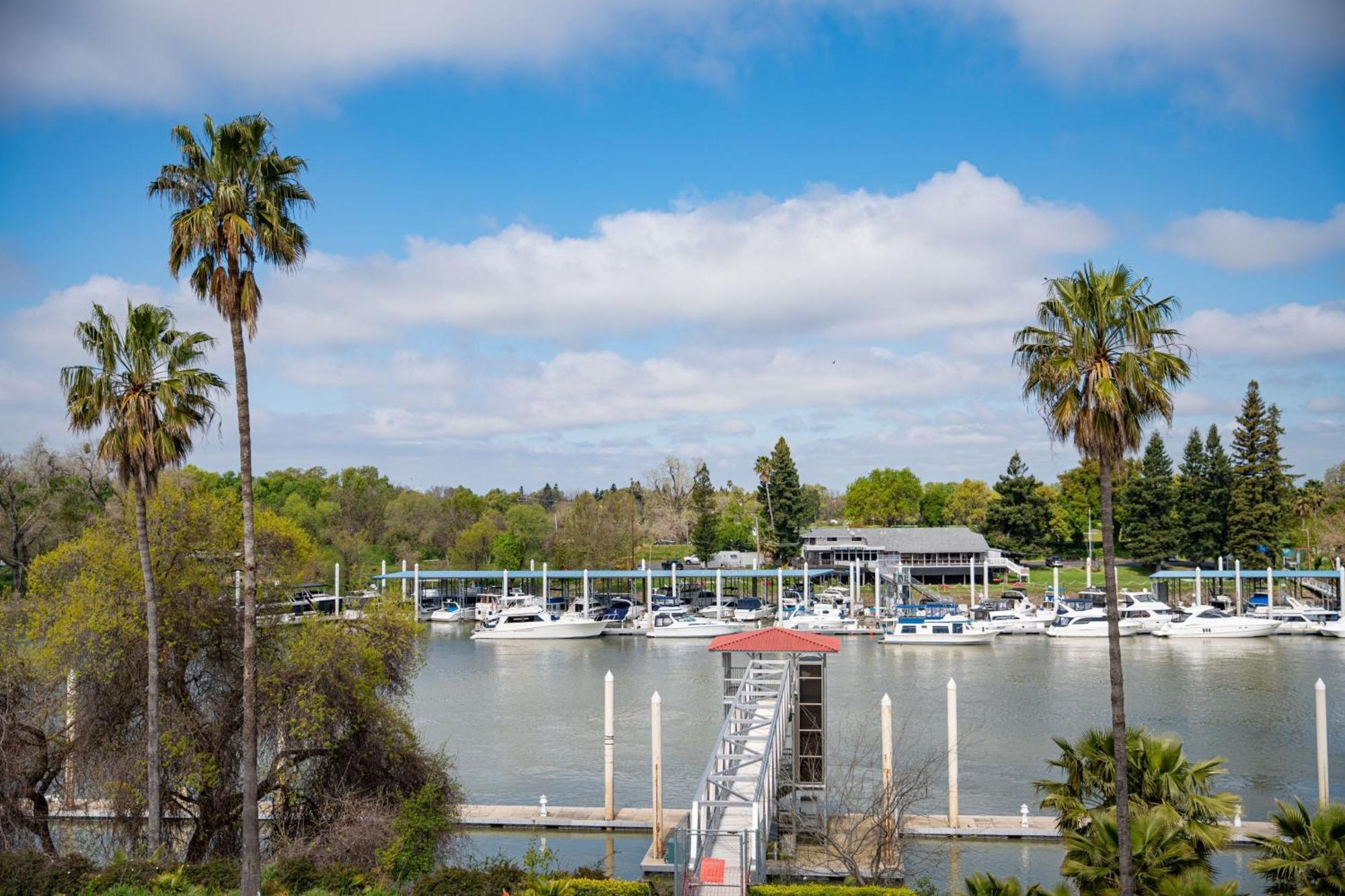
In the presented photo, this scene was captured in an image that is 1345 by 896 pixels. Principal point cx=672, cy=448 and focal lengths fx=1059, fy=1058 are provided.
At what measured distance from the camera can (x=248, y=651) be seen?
17.6m

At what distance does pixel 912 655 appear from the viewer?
219 ft

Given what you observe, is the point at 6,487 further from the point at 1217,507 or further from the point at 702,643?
the point at 1217,507

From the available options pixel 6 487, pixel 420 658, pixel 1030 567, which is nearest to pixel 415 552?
pixel 6 487

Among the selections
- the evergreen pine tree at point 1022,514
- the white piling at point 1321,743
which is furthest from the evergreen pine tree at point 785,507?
the white piling at point 1321,743

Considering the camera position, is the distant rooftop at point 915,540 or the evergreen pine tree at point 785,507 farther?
the evergreen pine tree at point 785,507

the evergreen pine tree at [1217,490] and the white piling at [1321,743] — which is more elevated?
the evergreen pine tree at [1217,490]

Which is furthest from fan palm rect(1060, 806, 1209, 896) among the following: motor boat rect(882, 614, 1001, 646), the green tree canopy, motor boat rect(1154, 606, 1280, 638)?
the green tree canopy

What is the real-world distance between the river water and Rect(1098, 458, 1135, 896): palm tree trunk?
10628mm

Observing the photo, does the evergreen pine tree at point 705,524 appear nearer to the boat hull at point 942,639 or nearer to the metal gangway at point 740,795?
the boat hull at point 942,639

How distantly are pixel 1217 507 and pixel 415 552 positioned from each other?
8000 cm

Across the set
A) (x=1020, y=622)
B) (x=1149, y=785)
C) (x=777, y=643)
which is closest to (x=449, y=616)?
(x=1020, y=622)

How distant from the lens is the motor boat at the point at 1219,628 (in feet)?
234

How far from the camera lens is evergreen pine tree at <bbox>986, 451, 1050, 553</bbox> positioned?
102m

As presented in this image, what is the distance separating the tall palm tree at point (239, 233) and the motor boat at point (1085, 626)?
6455cm
